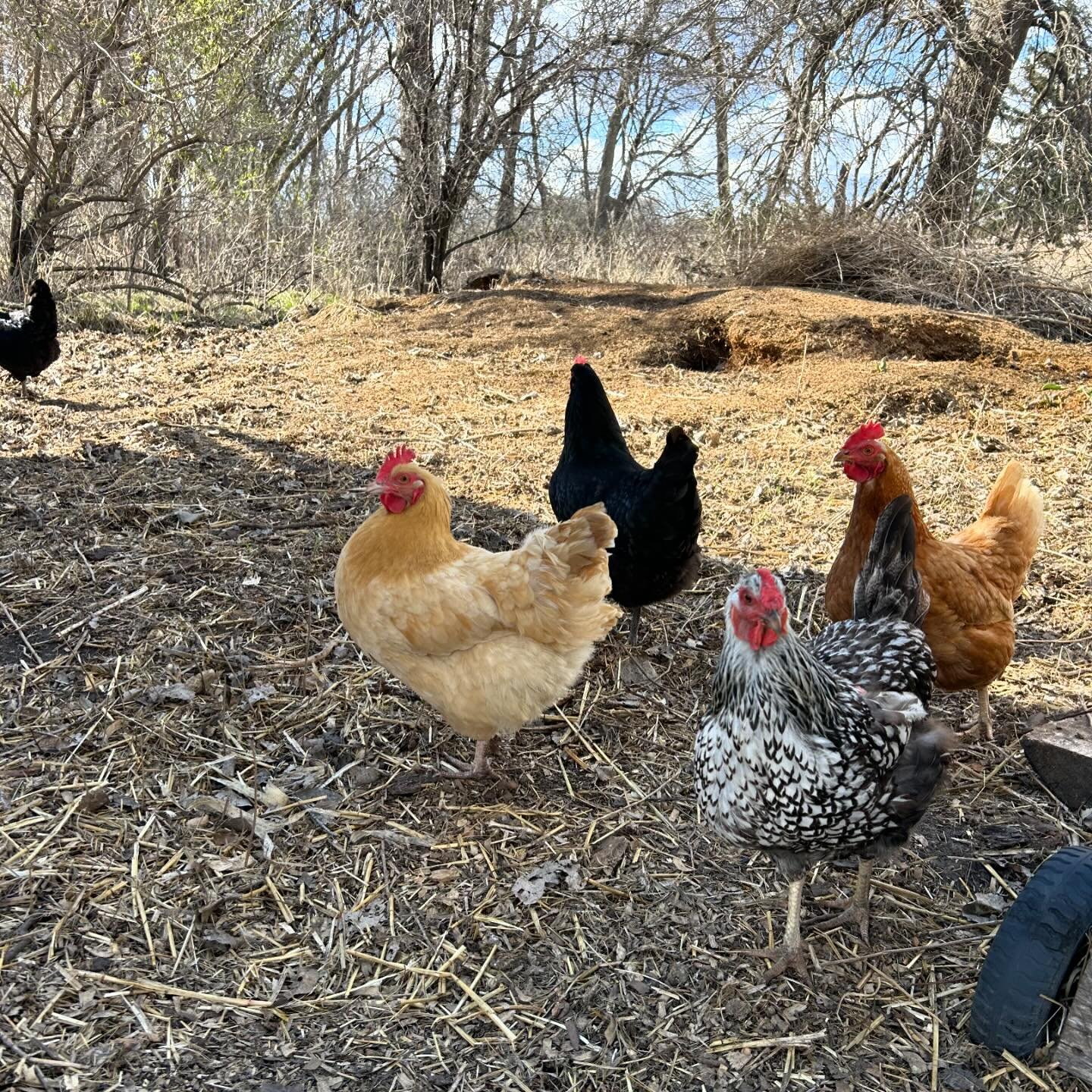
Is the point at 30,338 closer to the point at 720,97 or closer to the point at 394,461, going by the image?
the point at 394,461

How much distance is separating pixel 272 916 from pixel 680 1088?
1377mm

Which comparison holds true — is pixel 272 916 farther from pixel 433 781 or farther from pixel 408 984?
pixel 433 781

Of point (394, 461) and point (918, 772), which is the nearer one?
point (918, 772)

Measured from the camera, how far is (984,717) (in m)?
3.77

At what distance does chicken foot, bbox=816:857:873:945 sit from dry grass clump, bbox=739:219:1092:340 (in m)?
8.10

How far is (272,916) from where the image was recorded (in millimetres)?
2822

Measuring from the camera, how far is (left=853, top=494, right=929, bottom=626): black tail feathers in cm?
303

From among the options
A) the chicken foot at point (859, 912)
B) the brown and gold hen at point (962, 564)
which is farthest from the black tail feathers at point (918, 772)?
the brown and gold hen at point (962, 564)

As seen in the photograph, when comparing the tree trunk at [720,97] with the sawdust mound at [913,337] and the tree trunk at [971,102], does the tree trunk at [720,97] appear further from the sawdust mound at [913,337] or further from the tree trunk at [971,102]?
the sawdust mound at [913,337]

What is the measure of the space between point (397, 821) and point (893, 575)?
6.76ft

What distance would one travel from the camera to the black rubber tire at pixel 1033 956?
231 centimetres

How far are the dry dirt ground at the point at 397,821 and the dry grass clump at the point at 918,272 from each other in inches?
128

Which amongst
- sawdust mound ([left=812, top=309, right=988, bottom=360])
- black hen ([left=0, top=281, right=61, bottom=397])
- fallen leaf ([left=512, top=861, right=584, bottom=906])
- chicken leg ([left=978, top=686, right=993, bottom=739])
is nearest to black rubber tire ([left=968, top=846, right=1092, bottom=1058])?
fallen leaf ([left=512, top=861, right=584, bottom=906])

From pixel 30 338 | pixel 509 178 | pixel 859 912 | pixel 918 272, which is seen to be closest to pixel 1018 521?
pixel 859 912
